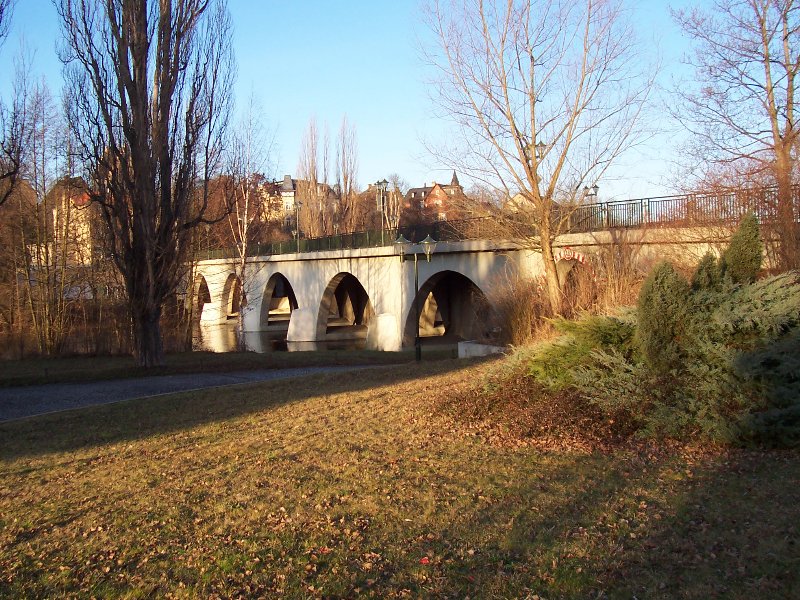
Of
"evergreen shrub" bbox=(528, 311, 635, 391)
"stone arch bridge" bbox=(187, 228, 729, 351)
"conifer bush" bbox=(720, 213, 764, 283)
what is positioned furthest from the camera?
"stone arch bridge" bbox=(187, 228, 729, 351)

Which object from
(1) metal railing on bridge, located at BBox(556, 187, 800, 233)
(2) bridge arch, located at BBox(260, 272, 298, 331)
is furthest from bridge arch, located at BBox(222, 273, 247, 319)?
(1) metal railing on bridge, located at BBox(556, 187, 800, 233)

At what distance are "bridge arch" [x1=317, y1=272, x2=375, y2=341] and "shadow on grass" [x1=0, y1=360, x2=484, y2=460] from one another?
26104 mm

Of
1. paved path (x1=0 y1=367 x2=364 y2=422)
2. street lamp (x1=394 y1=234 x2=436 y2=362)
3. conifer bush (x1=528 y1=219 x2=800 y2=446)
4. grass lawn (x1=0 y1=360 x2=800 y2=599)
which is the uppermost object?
street lamp (x1=394 y1=234 x2=436 y2=362)

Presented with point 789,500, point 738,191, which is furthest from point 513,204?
point 789,500

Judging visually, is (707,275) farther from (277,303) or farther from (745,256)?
(277,303)

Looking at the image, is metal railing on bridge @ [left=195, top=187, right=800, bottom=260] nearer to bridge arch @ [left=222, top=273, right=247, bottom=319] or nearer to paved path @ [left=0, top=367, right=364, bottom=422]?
paved path @ [left=0, top=367, right=364, bottom=422]

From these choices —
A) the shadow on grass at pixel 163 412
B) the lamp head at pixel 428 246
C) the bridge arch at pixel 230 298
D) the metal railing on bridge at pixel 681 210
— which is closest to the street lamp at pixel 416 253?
the lamp head at pixel 428 246

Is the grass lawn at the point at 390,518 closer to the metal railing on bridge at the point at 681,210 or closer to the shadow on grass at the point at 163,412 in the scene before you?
the shadow on grass at the point at 163,412

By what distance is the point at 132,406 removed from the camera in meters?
12.4

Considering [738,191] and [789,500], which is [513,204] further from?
[789,500]

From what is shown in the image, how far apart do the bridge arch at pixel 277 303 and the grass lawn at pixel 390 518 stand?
128 feet

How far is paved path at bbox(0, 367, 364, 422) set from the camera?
13.3m

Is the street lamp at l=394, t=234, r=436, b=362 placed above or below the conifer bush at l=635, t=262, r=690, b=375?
above

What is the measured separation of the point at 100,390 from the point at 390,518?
38.2 feet
